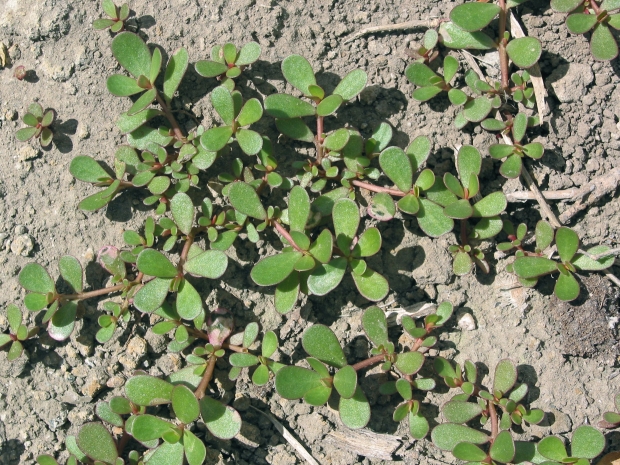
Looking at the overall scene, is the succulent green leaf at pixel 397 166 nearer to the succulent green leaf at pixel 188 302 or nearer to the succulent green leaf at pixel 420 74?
the succulent green leaf at pixel 420 74

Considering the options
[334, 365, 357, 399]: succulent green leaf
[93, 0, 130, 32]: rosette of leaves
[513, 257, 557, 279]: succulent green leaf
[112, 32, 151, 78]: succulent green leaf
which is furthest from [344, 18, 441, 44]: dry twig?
[334, 365, 357, 399]: succulent green leaf

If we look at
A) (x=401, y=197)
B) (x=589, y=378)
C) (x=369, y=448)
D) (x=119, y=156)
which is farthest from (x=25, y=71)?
(x=589, y=378)

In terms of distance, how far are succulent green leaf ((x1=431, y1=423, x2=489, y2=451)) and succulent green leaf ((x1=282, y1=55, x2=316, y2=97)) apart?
4.87 ft

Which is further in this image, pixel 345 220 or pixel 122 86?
pixel 122 86

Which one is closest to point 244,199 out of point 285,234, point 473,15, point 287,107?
point 285,234

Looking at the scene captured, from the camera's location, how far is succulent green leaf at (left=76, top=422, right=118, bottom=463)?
2.34m

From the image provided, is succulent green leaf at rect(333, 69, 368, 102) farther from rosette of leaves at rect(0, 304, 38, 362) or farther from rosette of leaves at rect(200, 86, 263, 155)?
rosette of leaves at rect(0, 304, 38, 362)

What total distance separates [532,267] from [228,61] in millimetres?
1524

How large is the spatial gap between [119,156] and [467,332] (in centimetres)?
168

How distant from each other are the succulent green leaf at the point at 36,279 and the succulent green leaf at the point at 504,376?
186 centimetres

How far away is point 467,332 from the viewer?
8.23 ft

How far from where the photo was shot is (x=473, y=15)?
2.43 metres

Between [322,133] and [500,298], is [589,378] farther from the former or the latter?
[322,133]

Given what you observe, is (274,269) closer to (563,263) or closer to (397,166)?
(397,166)
